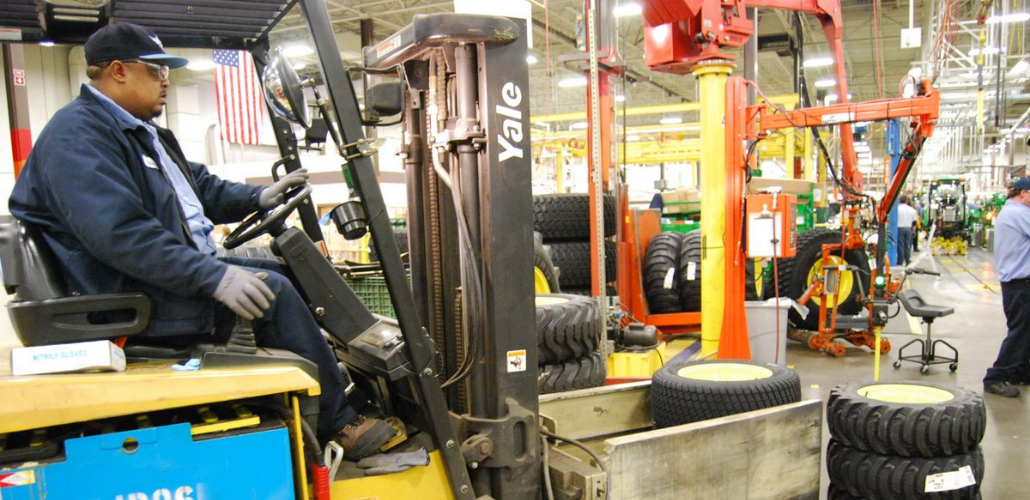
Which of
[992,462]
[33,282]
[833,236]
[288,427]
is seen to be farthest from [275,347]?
[833,236]

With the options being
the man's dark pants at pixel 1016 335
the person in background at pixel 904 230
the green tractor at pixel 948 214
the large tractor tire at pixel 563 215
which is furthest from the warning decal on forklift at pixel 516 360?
the green tractor at pixel 948 214

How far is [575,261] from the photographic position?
7977 millimetres

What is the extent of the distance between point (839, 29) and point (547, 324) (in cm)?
566

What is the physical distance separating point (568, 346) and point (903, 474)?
1849 mm

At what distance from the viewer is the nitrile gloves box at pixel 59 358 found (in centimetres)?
212

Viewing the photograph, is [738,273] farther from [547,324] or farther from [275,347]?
[275,347]

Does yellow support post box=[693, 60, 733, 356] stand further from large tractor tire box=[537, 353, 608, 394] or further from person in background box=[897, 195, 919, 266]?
person in background box=[897, 195, 919, 266]

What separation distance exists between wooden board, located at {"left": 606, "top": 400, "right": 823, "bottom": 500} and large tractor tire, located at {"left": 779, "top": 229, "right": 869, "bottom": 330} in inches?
238

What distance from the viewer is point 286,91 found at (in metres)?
2.37

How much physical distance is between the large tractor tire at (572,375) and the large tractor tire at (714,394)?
56 cm

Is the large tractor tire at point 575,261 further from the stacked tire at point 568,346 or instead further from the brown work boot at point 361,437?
the brown work boot at point 361,437

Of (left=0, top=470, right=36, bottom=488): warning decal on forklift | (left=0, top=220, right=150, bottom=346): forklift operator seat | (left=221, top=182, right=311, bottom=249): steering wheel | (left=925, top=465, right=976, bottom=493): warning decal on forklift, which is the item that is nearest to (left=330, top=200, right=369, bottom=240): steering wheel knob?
(left=221, top=182, right=311, bottom=249): steering wheel

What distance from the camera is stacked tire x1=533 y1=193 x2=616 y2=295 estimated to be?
7.98 m

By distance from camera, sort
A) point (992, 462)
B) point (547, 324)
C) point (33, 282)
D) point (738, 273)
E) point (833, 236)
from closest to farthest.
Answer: point (33, 282), point (547, 324), point (992, 462), point (738, 273), point (833, 236)
